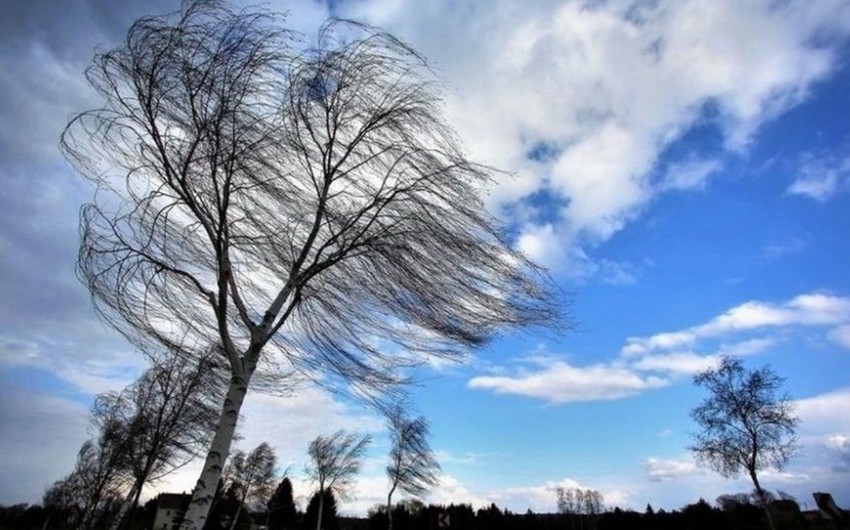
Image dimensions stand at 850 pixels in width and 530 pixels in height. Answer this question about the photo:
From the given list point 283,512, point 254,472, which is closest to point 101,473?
point 254,472

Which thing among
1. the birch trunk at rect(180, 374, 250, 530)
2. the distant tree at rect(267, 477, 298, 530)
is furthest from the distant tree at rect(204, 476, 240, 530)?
the birch trunk at rect(180, 374, 250, 530)

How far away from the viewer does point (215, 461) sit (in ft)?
18.1

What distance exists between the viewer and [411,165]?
21.7 ft

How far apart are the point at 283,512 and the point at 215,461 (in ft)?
258

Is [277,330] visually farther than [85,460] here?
No

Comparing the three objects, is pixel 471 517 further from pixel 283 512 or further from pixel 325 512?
pixel 283 512

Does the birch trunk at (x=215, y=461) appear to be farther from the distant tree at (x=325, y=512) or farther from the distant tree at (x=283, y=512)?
the distant tree at (x=283, y=512)

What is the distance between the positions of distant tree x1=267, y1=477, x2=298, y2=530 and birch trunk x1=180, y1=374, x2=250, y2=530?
247 feet

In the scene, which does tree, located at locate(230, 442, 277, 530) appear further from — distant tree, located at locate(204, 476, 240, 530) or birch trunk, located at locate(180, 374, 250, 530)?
birch trunk, located at locate(180, 374, 250, 530)

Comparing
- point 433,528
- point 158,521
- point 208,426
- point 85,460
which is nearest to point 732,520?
point 433,528

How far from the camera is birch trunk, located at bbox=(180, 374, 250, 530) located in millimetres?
5246

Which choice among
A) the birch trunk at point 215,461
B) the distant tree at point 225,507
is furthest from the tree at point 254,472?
the birch trunk at point 215,461

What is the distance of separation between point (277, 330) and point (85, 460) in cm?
3699

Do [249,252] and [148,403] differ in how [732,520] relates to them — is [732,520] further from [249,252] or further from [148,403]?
[249,252]
